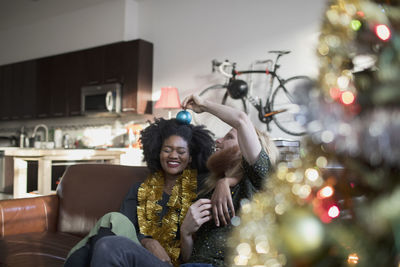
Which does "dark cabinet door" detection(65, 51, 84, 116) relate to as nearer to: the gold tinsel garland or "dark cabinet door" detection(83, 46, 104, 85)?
"dark cabinet door" detection(83, 46, 104, 85)

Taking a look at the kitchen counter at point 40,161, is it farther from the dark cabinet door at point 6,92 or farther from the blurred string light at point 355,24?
the blurred string light at point 355,24

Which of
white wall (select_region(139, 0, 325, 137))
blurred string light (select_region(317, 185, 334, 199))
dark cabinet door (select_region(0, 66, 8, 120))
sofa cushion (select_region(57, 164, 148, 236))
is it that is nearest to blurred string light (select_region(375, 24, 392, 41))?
blurred string light (select_region(317, 185, 334, 199))

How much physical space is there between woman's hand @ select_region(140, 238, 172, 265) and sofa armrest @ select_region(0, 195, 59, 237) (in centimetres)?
89

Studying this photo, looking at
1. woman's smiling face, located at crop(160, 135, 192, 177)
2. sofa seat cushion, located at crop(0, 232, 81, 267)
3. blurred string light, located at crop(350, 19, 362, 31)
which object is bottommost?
sofa seat cushion, located at crop(0, 232, 81, 267)

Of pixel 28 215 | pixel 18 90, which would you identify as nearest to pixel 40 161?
pixel 28 215

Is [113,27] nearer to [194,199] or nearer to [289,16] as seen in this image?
[289,16]

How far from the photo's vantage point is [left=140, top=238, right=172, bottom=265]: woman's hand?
1.50 metres

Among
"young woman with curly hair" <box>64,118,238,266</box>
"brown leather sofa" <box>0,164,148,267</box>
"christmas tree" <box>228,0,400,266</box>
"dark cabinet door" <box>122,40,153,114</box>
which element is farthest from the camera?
"dark cabinet door" <box>122,40,153,114</box>

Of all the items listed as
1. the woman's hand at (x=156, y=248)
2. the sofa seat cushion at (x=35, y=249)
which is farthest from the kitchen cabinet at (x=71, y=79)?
the woman's hand at (x=156, y=248)

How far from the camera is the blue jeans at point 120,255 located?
125 cm

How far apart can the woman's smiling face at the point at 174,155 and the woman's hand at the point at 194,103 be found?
12.3 inches

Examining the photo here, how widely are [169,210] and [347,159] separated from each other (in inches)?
57.2

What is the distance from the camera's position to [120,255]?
127 centimetres

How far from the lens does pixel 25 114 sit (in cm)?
613
